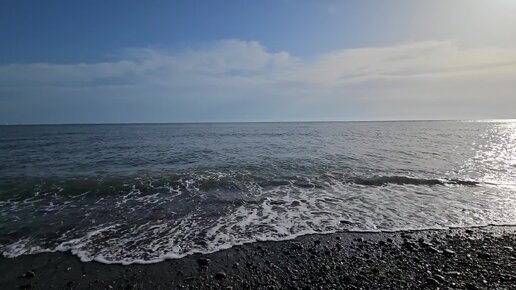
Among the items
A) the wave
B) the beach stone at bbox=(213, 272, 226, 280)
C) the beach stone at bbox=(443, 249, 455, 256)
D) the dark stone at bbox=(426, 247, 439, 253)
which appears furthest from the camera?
the wave

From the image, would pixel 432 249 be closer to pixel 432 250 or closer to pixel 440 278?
pixel 432 250

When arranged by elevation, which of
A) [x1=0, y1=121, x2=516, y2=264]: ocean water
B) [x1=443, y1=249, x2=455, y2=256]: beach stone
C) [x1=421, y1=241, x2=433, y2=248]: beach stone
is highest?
[x1=443, y1=249, x2=455, y2=256]: beach stone

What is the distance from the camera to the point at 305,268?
20.9 feet

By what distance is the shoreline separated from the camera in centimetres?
577

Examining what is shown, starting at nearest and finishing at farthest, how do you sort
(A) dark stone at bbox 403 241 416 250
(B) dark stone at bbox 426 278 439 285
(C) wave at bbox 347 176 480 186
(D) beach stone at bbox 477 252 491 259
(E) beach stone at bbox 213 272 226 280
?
(B) dark stone at bbox 426 278 439 285 → (E) beach stone at bbox 213 272 226 280 → (D) beach stone at bbox 477 252 491 259 → (A) dark stone at bbox 403 241 416 250 → (C) wave at bbox 347 176 480 186

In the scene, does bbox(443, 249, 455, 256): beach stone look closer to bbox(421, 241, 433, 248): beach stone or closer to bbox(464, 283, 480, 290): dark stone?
bbox(421, 241, 433, 248): beach stone

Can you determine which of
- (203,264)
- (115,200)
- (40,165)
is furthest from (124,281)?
(40,165)

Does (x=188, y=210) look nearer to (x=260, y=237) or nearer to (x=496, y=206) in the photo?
(x=260, y=237)

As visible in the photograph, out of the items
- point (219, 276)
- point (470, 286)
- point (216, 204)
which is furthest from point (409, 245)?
point (216, 204)

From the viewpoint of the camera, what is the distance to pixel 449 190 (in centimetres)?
1405

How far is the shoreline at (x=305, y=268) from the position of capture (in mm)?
5773

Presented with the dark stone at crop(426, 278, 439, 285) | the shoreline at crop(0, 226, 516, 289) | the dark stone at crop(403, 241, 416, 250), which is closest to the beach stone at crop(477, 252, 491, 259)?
the shoreline at crop(0, 226, 516, 289)

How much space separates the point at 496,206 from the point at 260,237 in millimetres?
9983

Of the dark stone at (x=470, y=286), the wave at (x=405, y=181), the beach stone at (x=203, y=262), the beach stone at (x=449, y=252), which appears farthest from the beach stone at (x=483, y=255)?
the wave at (x=405, y=181)
